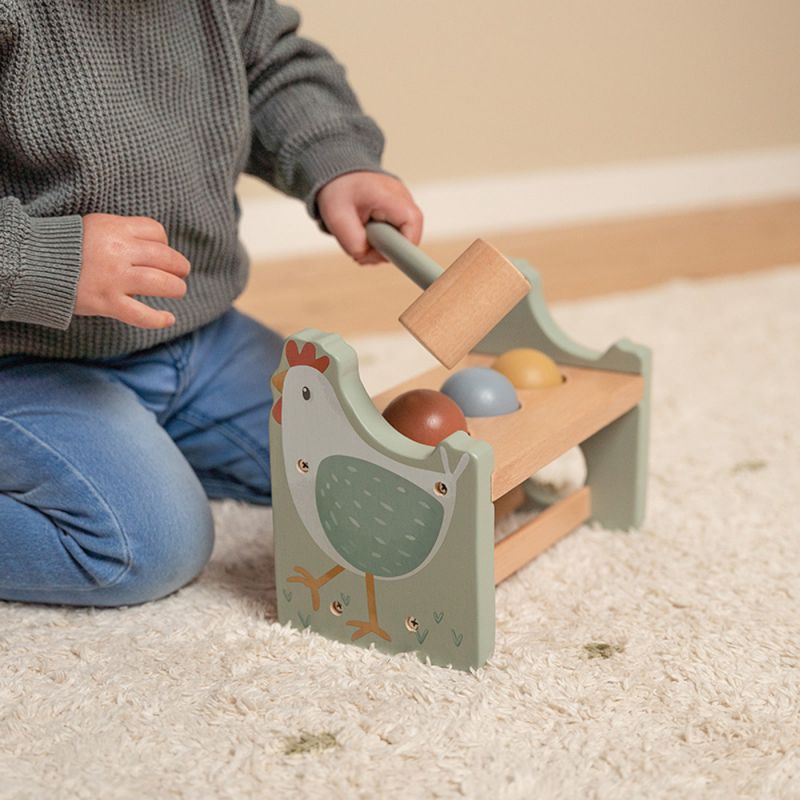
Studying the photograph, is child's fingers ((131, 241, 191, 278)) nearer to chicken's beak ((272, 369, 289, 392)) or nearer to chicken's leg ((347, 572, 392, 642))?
A: chicken's beak ((272, 369, 289, 392))

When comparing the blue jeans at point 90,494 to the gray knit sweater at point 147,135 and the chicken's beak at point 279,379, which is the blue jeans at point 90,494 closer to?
the gray knit sweater at point 147,135

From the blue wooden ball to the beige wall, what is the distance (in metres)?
1.22

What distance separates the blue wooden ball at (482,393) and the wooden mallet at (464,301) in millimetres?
102

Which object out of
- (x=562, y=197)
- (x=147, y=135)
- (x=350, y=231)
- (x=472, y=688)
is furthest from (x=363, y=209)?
(x=562, y=197)

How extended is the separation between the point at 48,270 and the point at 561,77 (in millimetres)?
1558

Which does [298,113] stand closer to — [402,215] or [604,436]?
[402,215]

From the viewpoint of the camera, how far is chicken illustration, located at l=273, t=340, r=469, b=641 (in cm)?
68

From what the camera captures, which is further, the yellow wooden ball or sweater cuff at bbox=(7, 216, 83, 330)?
the yellow wooden ball

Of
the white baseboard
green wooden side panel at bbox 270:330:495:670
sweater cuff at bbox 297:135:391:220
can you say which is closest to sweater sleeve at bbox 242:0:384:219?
sweater cuff at bbox 297:135:391:220

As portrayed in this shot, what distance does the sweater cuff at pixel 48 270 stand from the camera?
70 centimetres

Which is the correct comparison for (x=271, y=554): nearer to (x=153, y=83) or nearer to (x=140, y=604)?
(x=140, y=604)

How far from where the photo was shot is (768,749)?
0.61 meters

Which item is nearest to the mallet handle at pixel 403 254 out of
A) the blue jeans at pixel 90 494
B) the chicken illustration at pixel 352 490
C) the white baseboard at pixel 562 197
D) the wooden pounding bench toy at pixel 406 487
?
the wooden pounding bench toy at pixel 406 487

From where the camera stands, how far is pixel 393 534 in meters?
0.70
